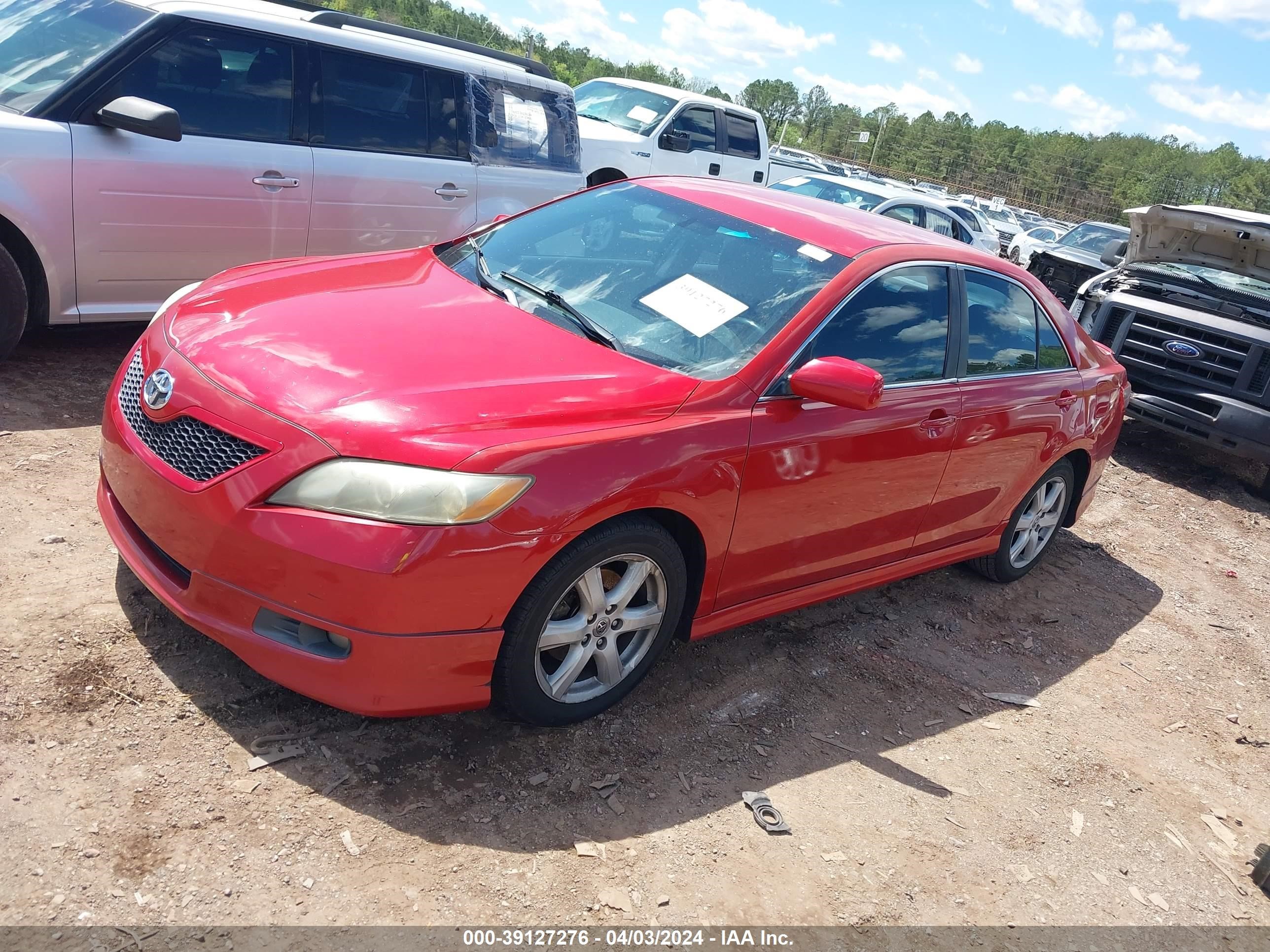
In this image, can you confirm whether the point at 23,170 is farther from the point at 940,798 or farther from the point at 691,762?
the point at 940,798

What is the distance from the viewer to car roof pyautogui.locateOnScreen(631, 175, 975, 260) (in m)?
3.96

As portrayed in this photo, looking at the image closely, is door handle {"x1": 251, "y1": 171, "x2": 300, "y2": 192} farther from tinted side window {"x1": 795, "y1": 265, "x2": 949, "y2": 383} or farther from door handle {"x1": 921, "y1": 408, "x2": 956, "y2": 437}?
door handle {"x1": 921, "y1": 408, "x2": 956, "y2": 437}

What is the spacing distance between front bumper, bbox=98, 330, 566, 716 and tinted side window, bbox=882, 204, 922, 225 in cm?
1063

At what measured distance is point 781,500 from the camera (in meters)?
3.48

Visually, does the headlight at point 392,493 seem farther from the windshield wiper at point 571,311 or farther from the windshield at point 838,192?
the windshield at point 838,192

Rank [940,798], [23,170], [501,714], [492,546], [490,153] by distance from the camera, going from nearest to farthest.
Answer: [492,546]
[501,714]
[940,798]
[23,170]
[490,153]

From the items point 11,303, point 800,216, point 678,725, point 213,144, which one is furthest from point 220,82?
point 678,725

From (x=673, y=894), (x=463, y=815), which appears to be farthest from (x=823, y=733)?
(x=463, y=815)

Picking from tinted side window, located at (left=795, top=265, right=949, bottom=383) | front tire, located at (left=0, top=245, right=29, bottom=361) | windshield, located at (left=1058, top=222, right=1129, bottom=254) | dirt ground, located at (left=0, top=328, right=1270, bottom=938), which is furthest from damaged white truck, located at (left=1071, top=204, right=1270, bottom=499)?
front tire, located at (left=0, top=245, right=29, bottom=361)

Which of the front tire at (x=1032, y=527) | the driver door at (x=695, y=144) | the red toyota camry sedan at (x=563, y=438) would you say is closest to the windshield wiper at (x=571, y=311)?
the red toyota camry sedan at (x=563, y=438)

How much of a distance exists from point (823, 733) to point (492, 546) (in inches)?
63.8

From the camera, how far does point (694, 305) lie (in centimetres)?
360

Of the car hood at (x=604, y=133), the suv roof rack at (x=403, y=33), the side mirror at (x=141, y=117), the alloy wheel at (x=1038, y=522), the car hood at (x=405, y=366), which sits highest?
the suv roof rack at (x=403, y=33)

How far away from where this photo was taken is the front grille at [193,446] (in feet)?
9.02
